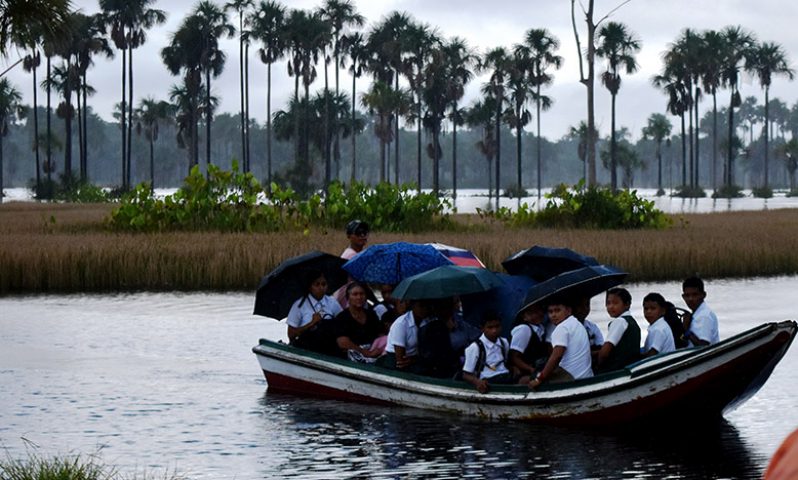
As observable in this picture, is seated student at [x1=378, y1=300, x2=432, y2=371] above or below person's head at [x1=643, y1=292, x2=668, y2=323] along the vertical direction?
below

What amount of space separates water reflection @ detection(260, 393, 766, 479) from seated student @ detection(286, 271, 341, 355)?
107 cm

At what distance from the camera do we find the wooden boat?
12.4 metres

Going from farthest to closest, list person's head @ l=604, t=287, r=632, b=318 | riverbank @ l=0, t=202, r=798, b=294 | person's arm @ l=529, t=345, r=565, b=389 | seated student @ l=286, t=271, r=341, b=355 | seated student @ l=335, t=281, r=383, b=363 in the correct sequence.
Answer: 1. riverbank @ l=0, t=202, r=798, b=294
2. seated student @ l=286, t=271, r=341, b=355
3. seated student @ l=335, t=281, r=383, b=363
4. person's arm @ l=529, t=345, r=565, b=389
5. person's head @ l=604, t=287, r=632, b=318

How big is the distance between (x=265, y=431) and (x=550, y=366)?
2717 mm

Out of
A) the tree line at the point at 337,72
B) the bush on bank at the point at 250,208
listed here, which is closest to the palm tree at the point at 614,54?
the tree line at the point at 337,72

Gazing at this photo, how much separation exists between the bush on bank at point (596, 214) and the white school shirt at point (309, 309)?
24505mm

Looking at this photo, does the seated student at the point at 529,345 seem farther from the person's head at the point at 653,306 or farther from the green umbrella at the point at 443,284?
the person's head at the point at 653,306

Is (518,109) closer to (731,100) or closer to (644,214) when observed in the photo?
(731,100)

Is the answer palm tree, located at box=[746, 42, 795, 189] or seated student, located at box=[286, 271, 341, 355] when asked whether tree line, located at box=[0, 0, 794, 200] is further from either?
seated student, located at box=[286, 271, 341, 355]

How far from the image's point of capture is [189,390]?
16.1 m

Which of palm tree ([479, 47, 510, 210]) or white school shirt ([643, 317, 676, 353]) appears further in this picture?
palm tree ([479, 47, 510, 210])

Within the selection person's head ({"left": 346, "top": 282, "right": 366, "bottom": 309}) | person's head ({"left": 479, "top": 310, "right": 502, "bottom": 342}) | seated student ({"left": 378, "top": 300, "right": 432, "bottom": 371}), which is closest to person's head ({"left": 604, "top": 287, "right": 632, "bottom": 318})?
person's head ({"left": 479, "top": 310, "right": 502, "bottom": 342})

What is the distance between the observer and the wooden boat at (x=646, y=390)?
40.7 ft

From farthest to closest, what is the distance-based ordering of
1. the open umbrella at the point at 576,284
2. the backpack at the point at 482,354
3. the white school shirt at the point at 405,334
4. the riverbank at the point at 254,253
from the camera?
the riverbank at the point at 254,253 → the white school shirt at the point at 405,334 → the backpack at the point at 482,354 → the open umbrella at the point at 576,284
